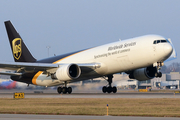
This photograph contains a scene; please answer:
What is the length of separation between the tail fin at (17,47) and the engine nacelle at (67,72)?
982 centimetres

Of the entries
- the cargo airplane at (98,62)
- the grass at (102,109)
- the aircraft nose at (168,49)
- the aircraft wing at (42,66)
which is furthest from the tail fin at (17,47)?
the grass at (102,109)

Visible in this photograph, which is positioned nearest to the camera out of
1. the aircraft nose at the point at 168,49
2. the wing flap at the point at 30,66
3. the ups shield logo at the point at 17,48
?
the aircraft nose at the point at 168,49

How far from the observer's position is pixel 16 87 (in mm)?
61125

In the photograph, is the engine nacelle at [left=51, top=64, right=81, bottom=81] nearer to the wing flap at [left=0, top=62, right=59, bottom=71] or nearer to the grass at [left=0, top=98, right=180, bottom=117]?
the wing flap at [left=0, top=62, right=59, bottom=71]

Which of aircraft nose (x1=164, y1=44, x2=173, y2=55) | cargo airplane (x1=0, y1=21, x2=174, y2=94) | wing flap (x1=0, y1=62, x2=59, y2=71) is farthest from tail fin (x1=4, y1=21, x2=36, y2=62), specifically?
aircraft nose (x1=164, y1=44, x2=173, y2=55)

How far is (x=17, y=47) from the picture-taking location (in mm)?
53062

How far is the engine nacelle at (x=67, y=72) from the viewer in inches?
1662

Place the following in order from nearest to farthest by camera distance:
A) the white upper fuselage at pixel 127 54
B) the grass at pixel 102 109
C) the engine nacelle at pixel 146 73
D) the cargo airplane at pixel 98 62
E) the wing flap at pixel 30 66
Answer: the grass at pixel 102 109 < the white upper fuselage at pixel 127 54 < the cargo airplane at pixel 98 62 < the wing flap at pixel 30 66 < the engine nacelle at pixel 146 73

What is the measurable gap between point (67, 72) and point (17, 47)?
14.4m

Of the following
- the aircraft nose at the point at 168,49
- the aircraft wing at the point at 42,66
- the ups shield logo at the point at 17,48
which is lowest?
the aircraft wing at the point at 42,66

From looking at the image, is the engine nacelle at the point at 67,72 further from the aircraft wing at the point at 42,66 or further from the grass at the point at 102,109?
the grass at the point at 102,109

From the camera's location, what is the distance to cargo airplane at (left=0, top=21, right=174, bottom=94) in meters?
39.6

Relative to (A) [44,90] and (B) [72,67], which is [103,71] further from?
(A) [44,90]

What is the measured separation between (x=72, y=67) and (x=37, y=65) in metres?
4.74
